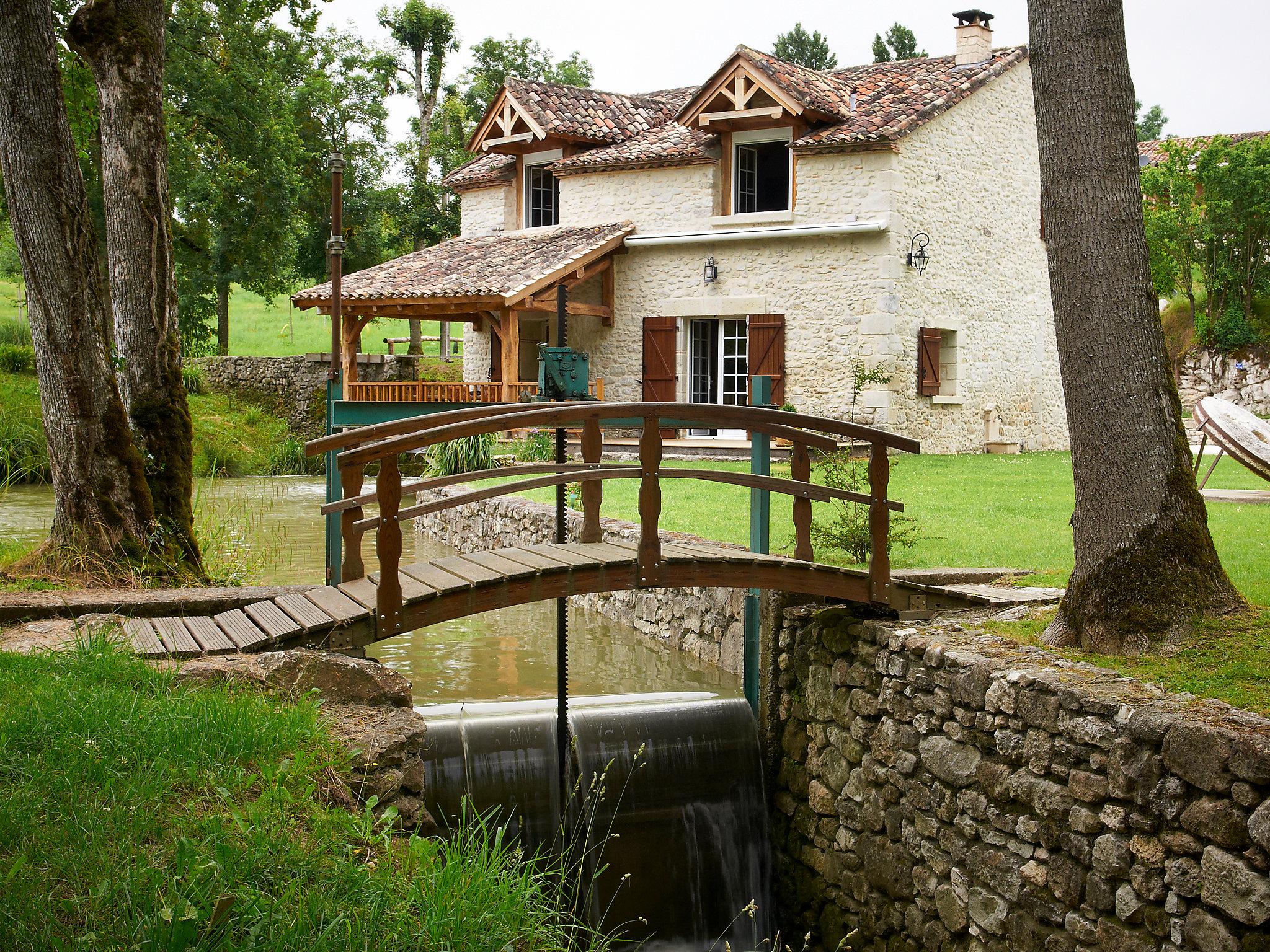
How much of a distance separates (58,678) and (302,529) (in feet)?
35.6

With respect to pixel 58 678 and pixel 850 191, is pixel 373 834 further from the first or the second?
pixel 850 191

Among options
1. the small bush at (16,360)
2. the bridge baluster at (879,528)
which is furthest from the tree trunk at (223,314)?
the bridge baluster at (879,528)

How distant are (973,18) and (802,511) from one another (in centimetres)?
1683

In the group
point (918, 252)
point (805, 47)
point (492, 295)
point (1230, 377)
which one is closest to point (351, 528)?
point (492, 295)

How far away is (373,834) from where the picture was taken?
3939 mm

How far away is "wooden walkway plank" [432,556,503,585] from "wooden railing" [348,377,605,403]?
36.5ft

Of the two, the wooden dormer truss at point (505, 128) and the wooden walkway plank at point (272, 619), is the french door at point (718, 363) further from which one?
the wooden walkway plank at point (272, 619)

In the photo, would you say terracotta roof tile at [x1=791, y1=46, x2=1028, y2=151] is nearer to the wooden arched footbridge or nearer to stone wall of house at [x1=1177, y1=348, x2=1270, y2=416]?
stone wall of house at [x1=1177, y1=348, x2=1270, y2=416]

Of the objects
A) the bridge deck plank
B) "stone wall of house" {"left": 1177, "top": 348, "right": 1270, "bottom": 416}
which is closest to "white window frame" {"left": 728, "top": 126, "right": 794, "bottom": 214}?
"stone wall of house" {"left": 1177, "top": 348, "right": 1270, "bottom": 416}

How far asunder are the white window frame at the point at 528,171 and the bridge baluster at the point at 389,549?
57.5ft

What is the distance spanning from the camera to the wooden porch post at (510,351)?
18.7m

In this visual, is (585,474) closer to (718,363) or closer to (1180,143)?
(718,363)

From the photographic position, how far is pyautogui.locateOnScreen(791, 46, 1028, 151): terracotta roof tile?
17.8m

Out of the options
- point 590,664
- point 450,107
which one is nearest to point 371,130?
point 450,107
